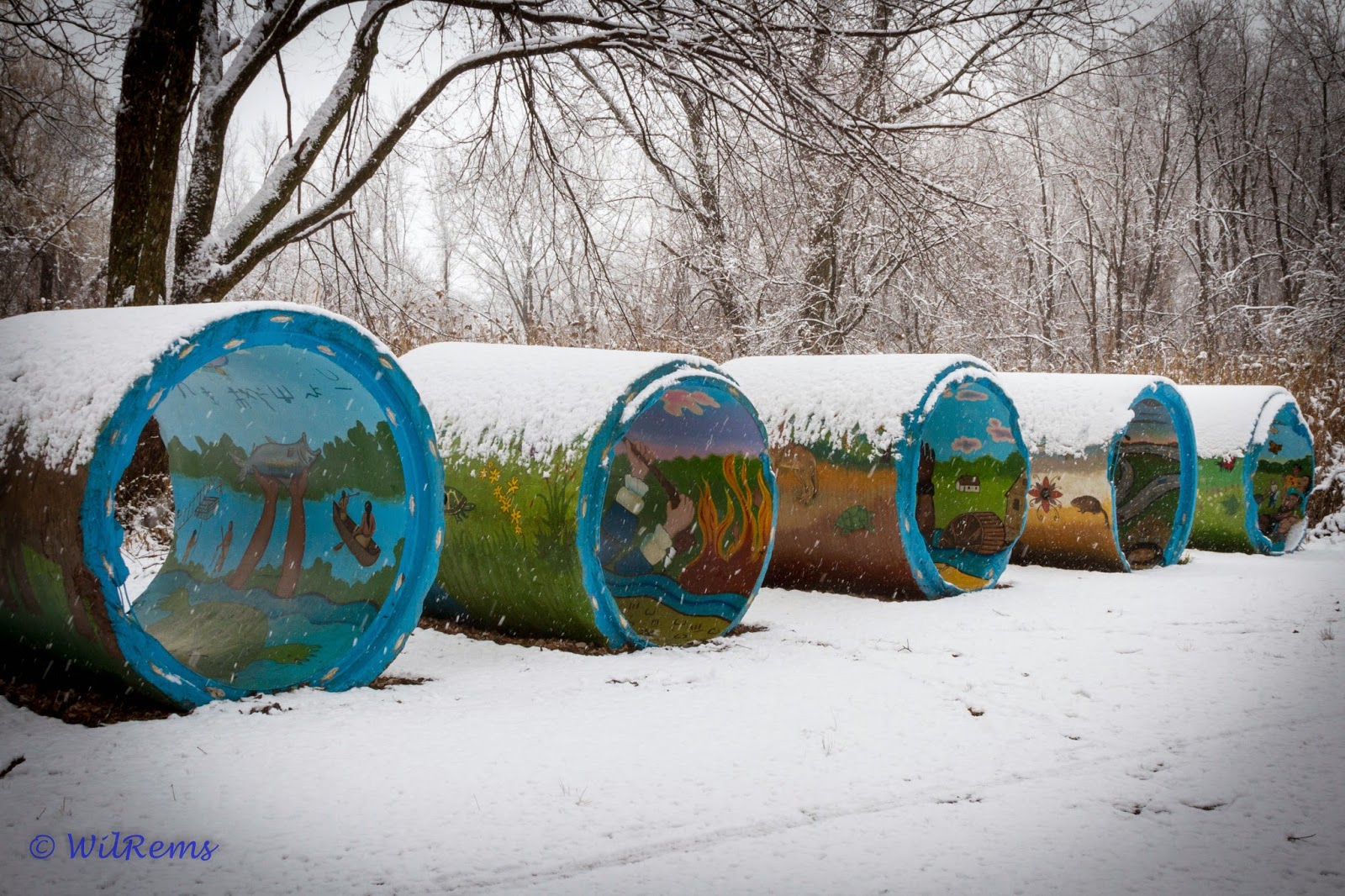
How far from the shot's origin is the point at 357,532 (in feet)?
15.5

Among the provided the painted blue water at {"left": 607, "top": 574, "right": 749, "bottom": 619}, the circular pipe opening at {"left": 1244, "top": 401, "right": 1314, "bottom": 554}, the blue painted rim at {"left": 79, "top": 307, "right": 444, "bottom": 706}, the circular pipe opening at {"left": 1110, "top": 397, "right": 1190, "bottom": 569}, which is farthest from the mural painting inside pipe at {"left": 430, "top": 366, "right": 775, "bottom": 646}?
the circular pipe opening at {"left": 1244, "top": 401, "right": 1314, "bottom": 554}

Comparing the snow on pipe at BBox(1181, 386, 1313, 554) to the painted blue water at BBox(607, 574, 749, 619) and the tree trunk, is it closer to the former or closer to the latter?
the painted blue water at BBox(607, 574, 749, 619)

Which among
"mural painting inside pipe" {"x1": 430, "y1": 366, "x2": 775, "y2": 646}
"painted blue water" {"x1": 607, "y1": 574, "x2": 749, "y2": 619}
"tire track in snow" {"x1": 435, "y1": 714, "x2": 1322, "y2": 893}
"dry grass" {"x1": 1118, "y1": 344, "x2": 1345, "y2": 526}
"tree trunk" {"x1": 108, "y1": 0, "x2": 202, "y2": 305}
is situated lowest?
"tire track in snow" {"x1": 435, "y1": 714, "x2": 1322, "y2": 893}

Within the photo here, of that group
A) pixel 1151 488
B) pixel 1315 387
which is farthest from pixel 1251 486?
pixel 1315 387

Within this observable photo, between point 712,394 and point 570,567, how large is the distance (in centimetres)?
134

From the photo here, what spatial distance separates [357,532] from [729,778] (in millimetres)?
2270

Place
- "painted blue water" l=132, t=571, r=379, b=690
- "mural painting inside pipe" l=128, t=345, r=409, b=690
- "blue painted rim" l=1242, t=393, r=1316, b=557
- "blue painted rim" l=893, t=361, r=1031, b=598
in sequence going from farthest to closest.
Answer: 1. "blue painted rim" l=1242, t=393, r=1316, b=557
2. "blue painted rim" l=893, t=361, r=1031, b=598
3. "mural painting inside pipe" l=128, t=345, r=409, b=690
4. "painted blue water" l=132, t=571, r=379, b=690

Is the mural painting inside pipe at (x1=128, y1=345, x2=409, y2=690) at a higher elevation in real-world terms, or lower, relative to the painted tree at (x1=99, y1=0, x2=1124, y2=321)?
lower

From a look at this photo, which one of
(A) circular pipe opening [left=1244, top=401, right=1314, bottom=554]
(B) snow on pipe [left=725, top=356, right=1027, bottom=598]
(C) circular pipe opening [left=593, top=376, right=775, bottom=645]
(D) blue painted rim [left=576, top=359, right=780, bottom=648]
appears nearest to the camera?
(D) blue painted rim [left=576, top=359, right=780, bottom=648]

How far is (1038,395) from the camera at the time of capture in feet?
28.3

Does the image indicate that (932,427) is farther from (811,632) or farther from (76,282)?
(76,282)

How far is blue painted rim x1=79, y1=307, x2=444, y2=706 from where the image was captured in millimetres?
3412

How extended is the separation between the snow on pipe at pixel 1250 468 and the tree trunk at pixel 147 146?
9.06 metres

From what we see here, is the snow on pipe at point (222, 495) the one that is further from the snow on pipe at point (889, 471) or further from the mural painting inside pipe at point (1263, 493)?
the mural painting inside pipe at point (1263, 493)
